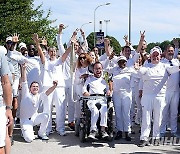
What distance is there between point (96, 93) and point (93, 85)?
0.69 feet

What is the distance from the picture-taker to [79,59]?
29.7 feet

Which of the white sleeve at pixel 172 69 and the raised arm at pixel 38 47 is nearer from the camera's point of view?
the white sleeve at pixel 172 69

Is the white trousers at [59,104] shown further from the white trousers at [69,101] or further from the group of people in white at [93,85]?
the white trousers at [69,101]

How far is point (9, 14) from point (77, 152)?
18.0 metres

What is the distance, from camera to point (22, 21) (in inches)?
939

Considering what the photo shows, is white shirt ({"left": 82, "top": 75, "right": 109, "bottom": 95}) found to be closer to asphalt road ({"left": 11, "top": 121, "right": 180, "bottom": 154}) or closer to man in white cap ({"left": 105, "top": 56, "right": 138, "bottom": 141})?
man in white cap ({"left": 105, "top": 56, "right": 138, "bottom": 141})

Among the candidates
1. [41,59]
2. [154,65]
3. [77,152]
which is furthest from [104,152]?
[41,59]

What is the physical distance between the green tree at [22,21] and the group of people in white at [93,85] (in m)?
13.9

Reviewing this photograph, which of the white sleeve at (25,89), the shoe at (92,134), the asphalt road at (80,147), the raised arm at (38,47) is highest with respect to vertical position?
the raised arm at (38,47)

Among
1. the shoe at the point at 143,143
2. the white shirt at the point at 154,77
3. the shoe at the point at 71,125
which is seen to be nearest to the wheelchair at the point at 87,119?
the shoe at the point at 143,143

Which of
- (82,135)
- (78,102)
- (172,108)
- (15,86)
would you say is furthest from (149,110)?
(15,86)

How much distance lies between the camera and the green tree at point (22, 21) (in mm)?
23031

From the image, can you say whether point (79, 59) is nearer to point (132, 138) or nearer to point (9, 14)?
point (132, 138)

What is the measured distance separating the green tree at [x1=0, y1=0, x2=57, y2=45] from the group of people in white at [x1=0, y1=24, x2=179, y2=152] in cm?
1392
